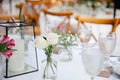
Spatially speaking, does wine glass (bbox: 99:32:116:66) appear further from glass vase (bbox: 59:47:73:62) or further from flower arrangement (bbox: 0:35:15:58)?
flower arrangement (bbox: 0:35:15:58)

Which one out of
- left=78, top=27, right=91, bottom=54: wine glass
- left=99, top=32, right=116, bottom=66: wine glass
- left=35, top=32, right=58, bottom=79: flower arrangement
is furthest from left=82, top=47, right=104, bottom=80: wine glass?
left=78, top=27, right=91, bottom=54: wine glass

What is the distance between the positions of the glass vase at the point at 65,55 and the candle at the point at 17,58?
0.27 meters

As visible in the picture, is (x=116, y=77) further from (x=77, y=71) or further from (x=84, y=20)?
(x=84, y=20)

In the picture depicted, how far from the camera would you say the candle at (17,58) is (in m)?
1.06

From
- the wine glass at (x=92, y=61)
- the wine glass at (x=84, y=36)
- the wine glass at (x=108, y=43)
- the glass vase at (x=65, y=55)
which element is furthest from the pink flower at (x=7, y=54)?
the wine glass at (x=84, y=36)

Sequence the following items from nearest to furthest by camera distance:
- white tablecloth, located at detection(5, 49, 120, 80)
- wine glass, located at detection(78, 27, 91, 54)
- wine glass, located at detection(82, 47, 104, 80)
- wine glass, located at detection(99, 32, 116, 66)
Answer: wine glass, located at detection(82, 47, 104, 80) < white tablecloth, located at detection(5, 49, 120, 80) < wine glass, located at detection(99, 32, 116, 66) < wine glass, located at detection(78, 27, 91, 54)

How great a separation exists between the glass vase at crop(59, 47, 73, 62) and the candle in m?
0.27

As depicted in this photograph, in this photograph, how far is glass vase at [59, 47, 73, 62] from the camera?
4.25 feet

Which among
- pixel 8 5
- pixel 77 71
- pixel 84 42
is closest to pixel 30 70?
pixel 77 71

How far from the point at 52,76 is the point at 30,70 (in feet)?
0.48

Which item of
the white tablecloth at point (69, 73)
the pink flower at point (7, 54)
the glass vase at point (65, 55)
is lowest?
the white tablecloth at point (69, 73)

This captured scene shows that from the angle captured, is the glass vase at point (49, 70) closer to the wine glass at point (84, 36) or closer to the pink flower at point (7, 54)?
the pink flower at point (7, 54)

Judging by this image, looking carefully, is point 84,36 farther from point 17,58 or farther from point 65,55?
point 17,58

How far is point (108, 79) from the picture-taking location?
1.04m
